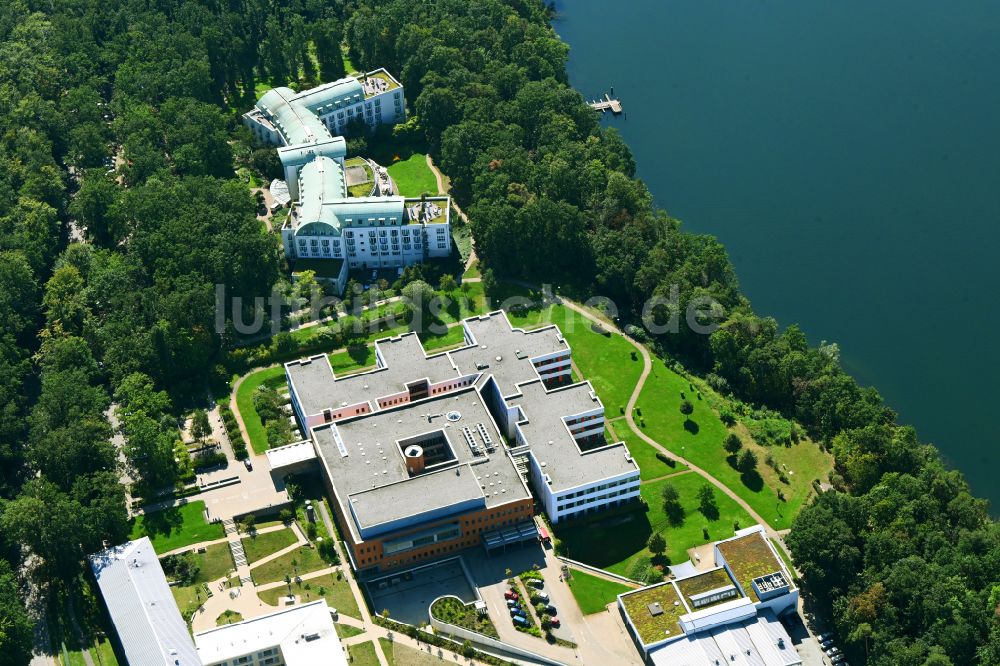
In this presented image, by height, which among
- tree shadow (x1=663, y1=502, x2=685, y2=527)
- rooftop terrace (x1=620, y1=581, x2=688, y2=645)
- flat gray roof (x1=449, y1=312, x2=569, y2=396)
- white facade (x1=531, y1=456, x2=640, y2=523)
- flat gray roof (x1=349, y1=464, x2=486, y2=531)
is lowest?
rooftop terrace (x1=620, y1=581, x2=688, y2=645)

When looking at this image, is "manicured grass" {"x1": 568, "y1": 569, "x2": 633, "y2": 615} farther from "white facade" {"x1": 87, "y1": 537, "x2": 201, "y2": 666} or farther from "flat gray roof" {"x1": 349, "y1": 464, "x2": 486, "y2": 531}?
"white facade" {"x1": 87, "y1": 537, "x2": 201, "y2": 666}

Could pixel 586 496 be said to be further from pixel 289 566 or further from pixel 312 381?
pixel 312 381

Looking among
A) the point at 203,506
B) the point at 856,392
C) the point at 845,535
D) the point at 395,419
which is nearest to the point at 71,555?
the point at 203,506

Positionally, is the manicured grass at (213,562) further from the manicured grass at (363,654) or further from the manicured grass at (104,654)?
the manicured grass at (363,654)

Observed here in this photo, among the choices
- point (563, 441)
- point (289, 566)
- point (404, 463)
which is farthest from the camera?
point (563, 441)

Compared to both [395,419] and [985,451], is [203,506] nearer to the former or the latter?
[395,419]

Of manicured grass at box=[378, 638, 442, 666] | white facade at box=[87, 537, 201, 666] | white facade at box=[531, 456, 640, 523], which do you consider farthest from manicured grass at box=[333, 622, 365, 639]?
white facade at box=[531, 456, 640, 523]

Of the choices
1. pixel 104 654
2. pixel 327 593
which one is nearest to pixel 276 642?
pixel 327 593
